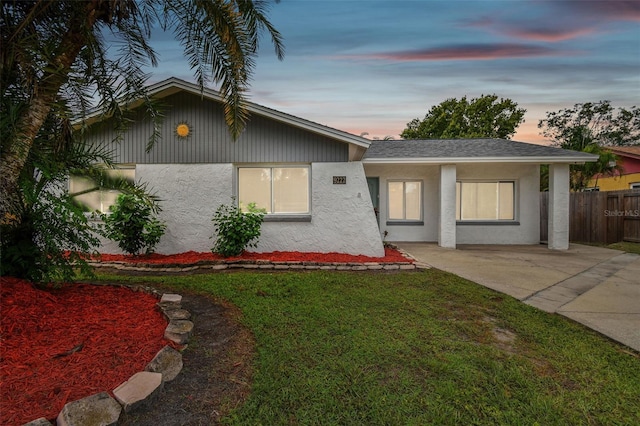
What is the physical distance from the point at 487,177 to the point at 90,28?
37.8ft

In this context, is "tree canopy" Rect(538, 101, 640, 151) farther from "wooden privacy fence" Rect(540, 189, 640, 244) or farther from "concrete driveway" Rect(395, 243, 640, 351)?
"concrete driveway" Rect(395, 243, 640, 351)

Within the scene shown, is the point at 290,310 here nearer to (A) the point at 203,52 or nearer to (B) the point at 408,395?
(B) the point at 408,395

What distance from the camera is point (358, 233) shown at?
8367mm

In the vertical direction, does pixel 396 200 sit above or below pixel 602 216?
above

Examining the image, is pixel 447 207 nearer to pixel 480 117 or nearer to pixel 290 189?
pixel 290 189

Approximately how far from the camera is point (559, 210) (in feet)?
33.6

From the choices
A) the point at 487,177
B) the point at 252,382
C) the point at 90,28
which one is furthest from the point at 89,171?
the point at 487,177

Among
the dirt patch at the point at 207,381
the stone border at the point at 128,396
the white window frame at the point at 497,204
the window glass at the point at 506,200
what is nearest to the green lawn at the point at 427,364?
the dirt patch at the point at 207,381

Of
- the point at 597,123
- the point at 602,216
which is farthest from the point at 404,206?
the point at 597,123

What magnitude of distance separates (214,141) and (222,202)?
156 cm

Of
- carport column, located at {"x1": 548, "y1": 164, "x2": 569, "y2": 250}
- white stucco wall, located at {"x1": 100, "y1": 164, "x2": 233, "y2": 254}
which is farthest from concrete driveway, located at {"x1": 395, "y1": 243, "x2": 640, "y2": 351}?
white stucco wall, located at {"x1": 100, "y1": 164, "x2": 233, "y2": 254}

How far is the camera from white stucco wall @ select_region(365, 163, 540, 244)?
11422 mm

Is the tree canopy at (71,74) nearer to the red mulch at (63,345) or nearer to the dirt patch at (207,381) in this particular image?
the red mulch at (63,345)

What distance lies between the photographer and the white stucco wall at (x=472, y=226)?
1142cm
